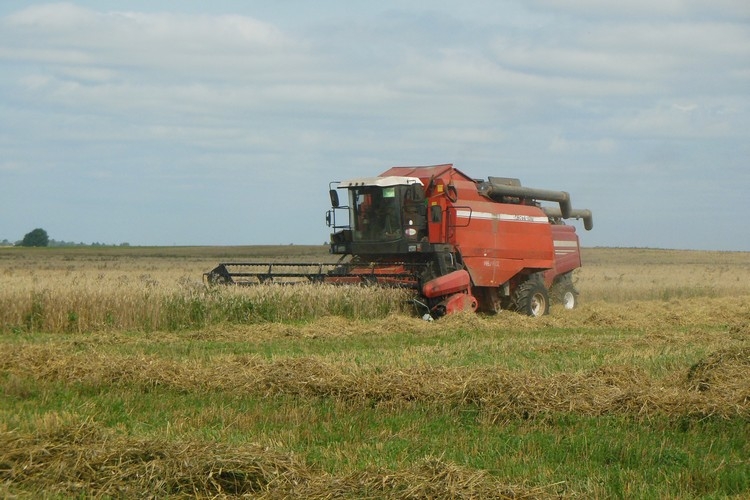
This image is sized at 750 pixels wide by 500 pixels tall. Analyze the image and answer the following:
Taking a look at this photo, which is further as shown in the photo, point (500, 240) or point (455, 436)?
point (500, 240)

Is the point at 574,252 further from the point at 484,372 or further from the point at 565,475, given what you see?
the point at 565,475

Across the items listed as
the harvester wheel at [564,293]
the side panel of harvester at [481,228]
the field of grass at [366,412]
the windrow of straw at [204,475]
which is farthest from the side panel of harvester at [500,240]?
the windrow of straw at [204,475]

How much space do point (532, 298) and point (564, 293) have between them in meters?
3.17

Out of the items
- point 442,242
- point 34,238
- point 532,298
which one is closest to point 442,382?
point 442,242

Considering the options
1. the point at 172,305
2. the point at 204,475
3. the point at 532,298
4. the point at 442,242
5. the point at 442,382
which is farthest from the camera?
the point at 532,298

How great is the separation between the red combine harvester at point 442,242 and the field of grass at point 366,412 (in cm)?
295

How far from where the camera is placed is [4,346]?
11523mm

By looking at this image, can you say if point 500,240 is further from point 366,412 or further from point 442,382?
point 366,412

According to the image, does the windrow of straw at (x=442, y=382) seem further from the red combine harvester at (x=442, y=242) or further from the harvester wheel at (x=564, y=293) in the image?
the harvester wheel at (x=564, y=293)

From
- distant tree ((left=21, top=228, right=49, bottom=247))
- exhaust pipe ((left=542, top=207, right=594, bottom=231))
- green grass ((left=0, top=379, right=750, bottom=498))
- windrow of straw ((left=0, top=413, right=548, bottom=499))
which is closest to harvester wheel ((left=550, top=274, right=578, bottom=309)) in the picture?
exhaust pipe ((left=542, top=207, right=594, bottom=231))

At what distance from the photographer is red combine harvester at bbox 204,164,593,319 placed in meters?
18.3

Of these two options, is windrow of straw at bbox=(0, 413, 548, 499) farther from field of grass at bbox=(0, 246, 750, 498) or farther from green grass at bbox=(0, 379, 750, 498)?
green grass at bbox=(0, 379, 750, 498)

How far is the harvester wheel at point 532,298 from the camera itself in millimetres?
19984

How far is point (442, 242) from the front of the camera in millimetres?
18875
